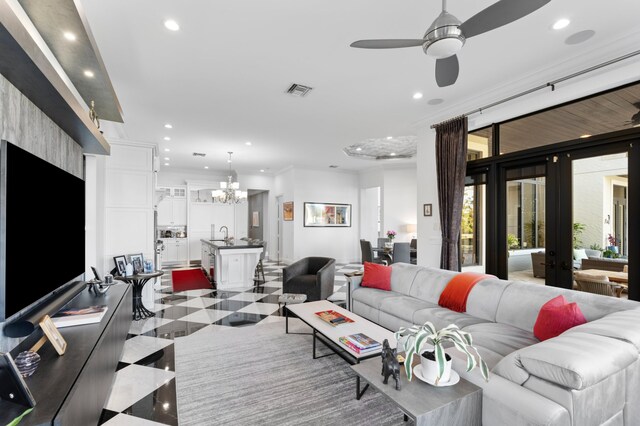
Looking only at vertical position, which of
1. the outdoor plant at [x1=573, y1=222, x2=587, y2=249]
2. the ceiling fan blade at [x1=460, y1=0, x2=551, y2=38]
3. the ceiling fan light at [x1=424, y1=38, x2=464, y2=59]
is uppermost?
the ceiling fan blade at [x1=460, y1=0, x2=551, y2=38]

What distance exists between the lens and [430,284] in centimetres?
354

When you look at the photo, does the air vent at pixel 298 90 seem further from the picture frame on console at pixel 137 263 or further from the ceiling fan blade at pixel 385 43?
the picture frame on console at pixel 137 263

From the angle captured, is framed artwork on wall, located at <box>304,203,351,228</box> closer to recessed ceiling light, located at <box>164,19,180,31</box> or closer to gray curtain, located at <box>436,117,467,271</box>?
gray curtain, located at <box>436,117,467,271</box>

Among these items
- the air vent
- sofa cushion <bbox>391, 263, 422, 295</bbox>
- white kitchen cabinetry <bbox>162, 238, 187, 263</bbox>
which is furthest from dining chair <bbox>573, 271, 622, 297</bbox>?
white kitchen cabinetry <bbox>162, 238, 187, 263</bbox>

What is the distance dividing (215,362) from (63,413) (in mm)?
1777

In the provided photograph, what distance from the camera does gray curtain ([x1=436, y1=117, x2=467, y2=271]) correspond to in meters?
4.38

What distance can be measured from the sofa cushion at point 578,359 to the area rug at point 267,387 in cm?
99

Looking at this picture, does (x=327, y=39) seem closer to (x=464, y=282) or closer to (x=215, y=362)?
(x=464, y=282)

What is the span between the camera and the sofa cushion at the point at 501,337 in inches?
87.4

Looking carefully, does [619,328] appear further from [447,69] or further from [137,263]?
[137,263]

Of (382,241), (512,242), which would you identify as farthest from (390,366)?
(382,241)

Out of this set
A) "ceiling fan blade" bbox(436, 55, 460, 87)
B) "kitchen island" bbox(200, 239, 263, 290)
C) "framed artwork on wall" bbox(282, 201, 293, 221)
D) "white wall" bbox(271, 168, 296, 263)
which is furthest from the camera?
"framed artwork on wall" bbox(282, 201, 293, 221)

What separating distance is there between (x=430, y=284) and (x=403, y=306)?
0.46 meters

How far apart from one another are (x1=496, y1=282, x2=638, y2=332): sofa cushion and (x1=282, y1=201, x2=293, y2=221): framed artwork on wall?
6.81 metres
